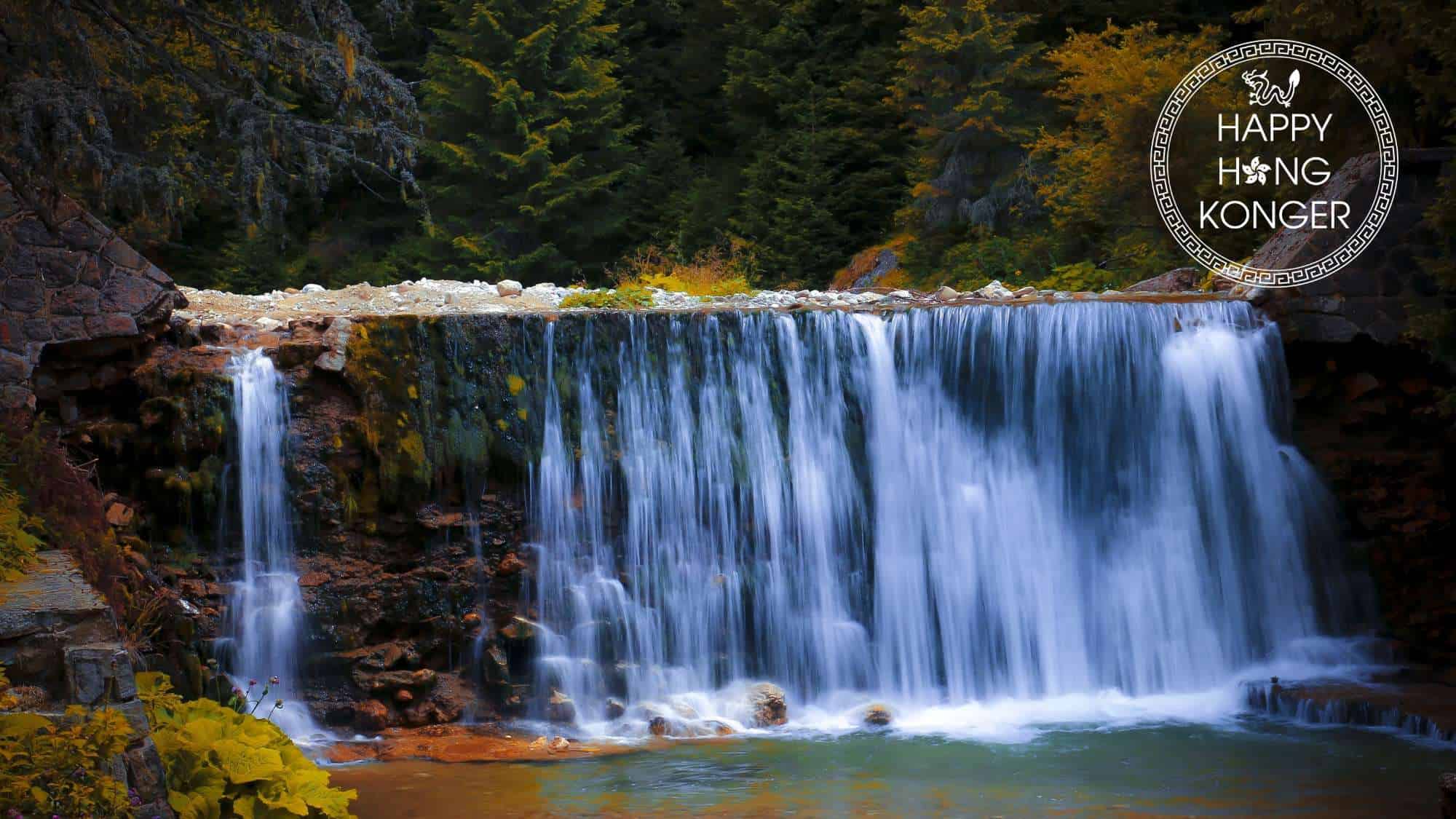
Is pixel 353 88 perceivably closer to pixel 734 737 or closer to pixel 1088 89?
pixel 734 737

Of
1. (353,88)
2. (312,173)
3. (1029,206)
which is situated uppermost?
(1029,206)

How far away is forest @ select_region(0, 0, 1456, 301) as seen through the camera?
9195 mm

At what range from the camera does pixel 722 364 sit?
1067 cm

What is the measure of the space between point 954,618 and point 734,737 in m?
2.28

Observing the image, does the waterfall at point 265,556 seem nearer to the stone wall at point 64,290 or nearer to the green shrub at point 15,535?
the stone wall at point 64,290

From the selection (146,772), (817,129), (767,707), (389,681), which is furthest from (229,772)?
(817,129)

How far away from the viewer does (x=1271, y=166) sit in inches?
484

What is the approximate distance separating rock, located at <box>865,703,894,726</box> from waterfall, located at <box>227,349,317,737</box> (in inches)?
160

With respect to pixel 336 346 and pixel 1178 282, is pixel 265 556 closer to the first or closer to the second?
pixel 336 346

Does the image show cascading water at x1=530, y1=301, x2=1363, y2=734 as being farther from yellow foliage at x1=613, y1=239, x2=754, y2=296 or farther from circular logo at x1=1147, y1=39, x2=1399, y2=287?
yellow foliage at x1=613, y1=239, x2=754, y2=296

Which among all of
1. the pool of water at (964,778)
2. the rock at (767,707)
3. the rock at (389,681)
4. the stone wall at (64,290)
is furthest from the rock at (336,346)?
the rock at (767,707)

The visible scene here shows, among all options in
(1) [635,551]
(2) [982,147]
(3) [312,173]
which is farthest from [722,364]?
(2) [982,147]

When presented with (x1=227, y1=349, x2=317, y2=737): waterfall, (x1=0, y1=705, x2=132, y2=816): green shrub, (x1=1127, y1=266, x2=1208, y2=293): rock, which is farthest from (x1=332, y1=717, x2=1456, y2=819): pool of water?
(x1=1127, y1=266, x2=1208, y2=293): rock

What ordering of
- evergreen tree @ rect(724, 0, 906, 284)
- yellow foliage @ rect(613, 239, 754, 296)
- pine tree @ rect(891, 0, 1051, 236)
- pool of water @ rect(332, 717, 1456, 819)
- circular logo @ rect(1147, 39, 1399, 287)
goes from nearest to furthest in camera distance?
1. pool of water @ rect(332, 717, 1456, 819)
2. circular logo @ rect(1147, 39, 1399, 287)
3. yellow foliage @ rect(613, 239, 754, 296)
4. pine tree @ rect(891, 0, 1051, 236)
5. evergreen tree @ rect(724, 0, 906, 284)
